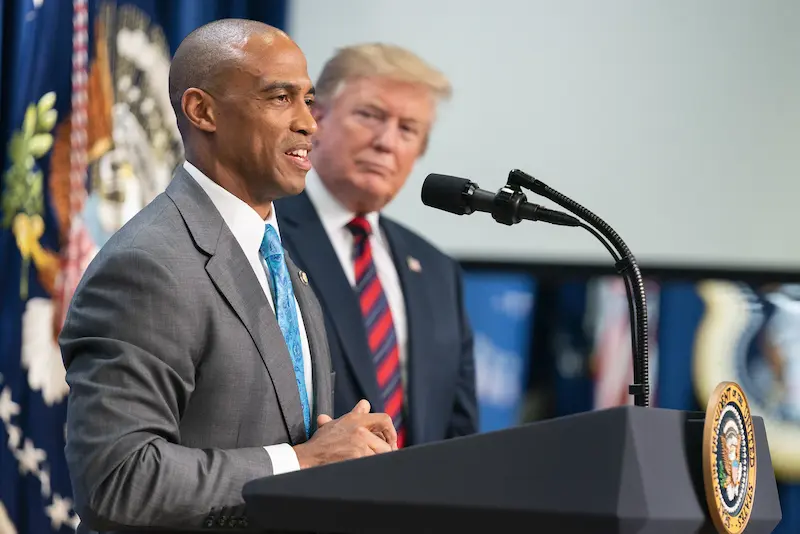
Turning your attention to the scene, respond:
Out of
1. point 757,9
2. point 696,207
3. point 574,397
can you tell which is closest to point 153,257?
point 574,397

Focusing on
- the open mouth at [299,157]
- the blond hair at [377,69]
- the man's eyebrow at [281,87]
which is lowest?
the open mouth at [299,157]

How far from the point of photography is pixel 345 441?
4.46 feet

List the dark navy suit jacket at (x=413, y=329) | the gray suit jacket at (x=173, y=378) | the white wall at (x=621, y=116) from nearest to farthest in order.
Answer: the gray suit jacket at (x=173, y=378) → the dark navy suit jacket at (x=413, y=329) → the white wall at (x=621, y=116)

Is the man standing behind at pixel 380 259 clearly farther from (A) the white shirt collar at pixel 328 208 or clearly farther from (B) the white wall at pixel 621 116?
(B) the white wall at pixel 621 116

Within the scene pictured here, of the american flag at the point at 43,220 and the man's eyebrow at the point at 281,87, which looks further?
the american flag at the point at 43,220

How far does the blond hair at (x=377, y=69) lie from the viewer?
106 inches

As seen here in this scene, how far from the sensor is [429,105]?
2.74 m

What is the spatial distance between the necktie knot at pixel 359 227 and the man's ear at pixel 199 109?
108cm

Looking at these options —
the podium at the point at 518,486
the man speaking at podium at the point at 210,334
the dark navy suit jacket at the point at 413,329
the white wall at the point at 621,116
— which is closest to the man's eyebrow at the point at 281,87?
the man speaking at podium at the point at 210,334

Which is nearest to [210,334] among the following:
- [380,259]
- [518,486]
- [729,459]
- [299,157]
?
[299,157]

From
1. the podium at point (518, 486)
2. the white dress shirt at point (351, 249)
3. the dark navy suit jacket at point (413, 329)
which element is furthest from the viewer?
the white dress shirt at point (351, 249)

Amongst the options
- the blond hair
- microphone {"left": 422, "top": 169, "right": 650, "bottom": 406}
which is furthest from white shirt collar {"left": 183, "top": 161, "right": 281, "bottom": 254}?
the blond hair

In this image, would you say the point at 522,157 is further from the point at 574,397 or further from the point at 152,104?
the point at 152,104

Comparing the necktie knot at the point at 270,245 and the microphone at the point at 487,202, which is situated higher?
the microphone at the point at 487,202
